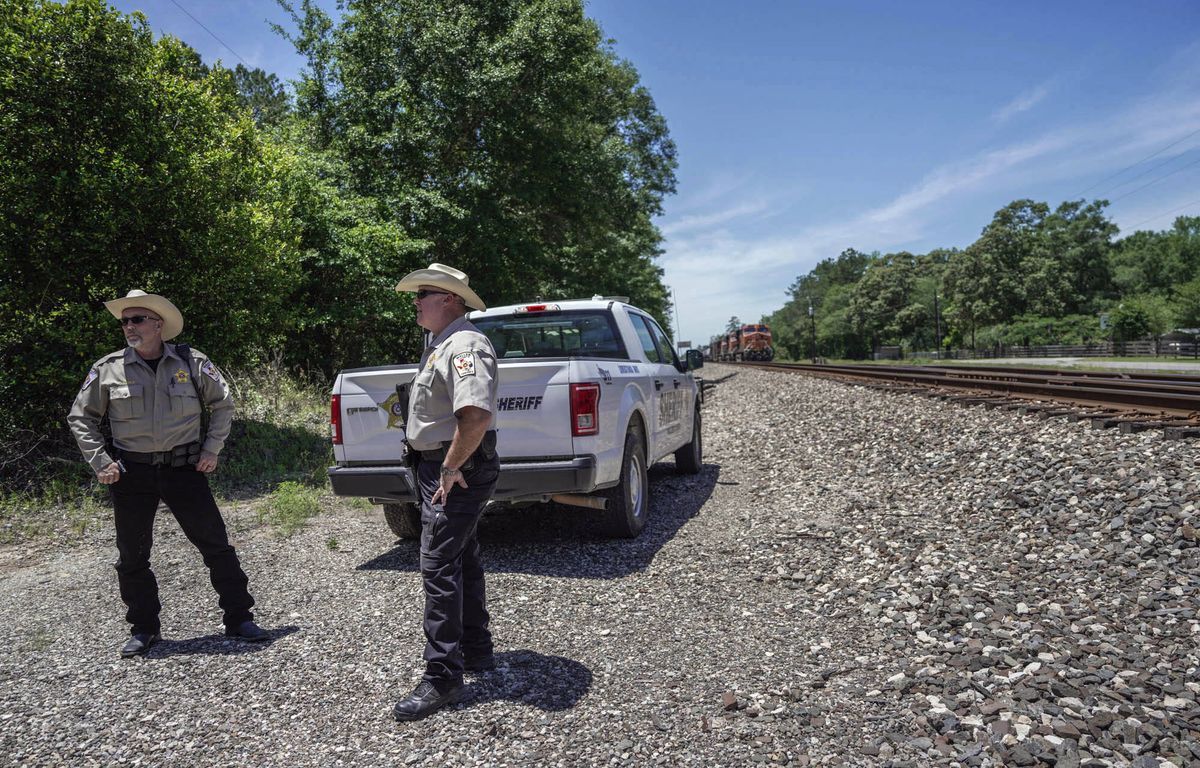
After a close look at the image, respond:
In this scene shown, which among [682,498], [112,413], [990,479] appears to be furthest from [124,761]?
[990,479]

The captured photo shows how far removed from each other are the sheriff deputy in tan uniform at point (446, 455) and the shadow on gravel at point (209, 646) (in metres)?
1.40

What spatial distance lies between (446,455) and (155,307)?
6.81 ft

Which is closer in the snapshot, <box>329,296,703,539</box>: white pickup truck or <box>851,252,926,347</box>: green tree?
<box>329,296,703,539</box>: white pickup truck

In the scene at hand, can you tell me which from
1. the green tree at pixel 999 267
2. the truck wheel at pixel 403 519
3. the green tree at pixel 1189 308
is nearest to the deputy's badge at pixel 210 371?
the truck wheel at pixel 403 519

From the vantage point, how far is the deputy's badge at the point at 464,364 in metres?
3.12

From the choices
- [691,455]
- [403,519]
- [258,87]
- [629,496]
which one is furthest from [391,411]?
[258,87]

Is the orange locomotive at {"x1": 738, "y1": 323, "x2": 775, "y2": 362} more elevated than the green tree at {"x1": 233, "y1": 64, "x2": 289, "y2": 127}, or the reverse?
the green tree at {"x1": 233, "y1": 64, "x2": 289, "y2": 127}

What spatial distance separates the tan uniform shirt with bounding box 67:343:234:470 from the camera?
3.84m

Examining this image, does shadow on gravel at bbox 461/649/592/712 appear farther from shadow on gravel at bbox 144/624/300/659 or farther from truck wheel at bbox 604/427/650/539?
truck wheel at bbox 604/427/650/539

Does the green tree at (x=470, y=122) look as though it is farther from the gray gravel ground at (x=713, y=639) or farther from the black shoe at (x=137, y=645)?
the black shoe at (x=137, y=645)

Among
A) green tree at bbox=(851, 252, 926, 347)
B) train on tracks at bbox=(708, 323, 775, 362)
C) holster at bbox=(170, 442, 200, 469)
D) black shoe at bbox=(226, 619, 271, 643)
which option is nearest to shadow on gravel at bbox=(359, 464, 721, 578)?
black shoe at bbox=(226, 619, 271, 643)

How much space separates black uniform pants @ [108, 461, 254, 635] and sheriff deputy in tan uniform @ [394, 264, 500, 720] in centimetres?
158

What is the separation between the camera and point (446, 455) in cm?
321

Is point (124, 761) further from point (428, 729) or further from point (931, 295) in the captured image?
Answer: point (931, 295)
